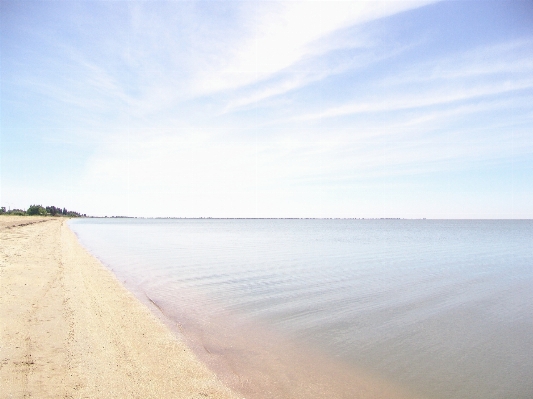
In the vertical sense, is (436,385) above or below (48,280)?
below

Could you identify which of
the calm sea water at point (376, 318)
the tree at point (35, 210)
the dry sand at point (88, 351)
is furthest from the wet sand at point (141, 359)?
the tree at point (35, 210)

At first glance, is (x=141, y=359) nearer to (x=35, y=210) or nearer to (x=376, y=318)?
(x=376, y=318)

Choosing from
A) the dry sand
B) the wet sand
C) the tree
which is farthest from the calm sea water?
the tree

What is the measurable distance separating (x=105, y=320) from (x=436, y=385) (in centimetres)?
824

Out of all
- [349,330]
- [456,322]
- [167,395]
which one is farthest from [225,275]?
[167,395]

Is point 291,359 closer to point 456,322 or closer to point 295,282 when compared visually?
point 456,322

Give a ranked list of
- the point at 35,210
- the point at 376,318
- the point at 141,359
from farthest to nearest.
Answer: the point at 35,210, the point at 376,318, the point at 141,359

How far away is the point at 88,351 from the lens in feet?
22.1

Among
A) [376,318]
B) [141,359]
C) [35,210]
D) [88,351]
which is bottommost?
[376,318]

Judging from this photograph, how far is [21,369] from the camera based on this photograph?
5668mm

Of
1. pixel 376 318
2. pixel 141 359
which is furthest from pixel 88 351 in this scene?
pixel 376 318

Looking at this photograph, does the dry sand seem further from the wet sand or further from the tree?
the tree

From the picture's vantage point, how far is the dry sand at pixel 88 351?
5.41 meters

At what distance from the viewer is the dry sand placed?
17.7ft
